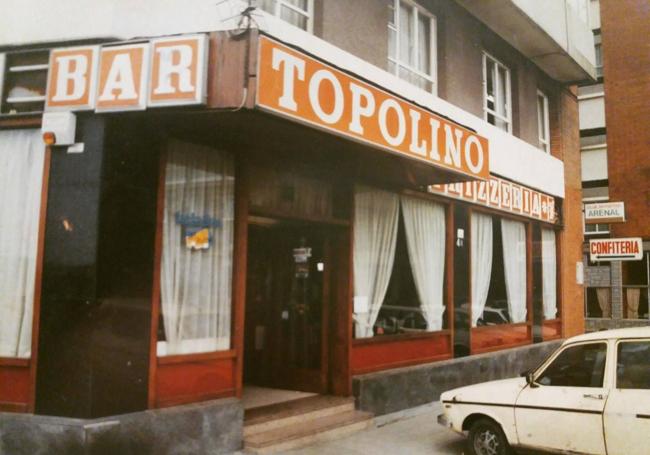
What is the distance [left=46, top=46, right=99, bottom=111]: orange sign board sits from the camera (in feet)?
18.9

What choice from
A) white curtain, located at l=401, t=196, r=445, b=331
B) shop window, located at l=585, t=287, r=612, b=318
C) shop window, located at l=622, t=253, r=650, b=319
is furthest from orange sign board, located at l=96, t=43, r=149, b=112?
shop window, located at l=585, t=287, r=612, b=318

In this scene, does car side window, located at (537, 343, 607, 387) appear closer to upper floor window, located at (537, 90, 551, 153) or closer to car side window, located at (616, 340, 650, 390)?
car side window, located at (616, 340, 650, 390)

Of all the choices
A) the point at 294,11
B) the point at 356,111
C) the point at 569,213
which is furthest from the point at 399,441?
the point at 569,213

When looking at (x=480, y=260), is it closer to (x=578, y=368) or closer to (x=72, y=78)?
(x=578, y=368)

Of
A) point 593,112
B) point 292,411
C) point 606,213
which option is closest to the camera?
point 292,411

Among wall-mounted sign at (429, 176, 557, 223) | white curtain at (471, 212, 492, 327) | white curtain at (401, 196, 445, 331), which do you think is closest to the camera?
white curtain at (401, 196, 445, 331)

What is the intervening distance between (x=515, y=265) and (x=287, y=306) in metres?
6.21

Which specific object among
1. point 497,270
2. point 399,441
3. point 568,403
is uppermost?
point 497,270

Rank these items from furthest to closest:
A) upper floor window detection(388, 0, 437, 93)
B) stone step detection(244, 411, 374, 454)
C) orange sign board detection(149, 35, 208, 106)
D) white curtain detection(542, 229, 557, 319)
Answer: white curtain detection(542, 229, 557, 319) < upper floor window detection(388, 0, 437, 93) < stone step detection(244, 411, 374, 454) < orange sign board detection(149, 35, 208, 106)

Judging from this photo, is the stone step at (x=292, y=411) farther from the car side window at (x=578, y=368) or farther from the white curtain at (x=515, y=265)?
the white curtain at (x=515, y=265)

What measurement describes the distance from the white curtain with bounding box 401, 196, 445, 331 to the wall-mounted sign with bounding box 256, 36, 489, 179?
78.6 inches

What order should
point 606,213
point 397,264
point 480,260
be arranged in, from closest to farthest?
point 397,264
point 480,260
point 606,213

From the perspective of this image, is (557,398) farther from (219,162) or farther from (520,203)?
(520,203)

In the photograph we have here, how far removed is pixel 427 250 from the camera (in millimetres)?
10273
